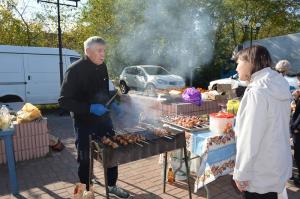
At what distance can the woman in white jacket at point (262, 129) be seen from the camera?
2070 mm

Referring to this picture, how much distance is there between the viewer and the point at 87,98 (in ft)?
11.9

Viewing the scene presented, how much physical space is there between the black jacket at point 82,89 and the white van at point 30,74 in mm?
6745

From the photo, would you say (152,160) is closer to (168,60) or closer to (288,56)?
(168,60)

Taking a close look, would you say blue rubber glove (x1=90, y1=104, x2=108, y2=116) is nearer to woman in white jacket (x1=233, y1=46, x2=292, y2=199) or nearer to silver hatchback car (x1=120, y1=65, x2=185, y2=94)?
woman in white jacket (x1=233, y1=46, x2=292, y2=199)

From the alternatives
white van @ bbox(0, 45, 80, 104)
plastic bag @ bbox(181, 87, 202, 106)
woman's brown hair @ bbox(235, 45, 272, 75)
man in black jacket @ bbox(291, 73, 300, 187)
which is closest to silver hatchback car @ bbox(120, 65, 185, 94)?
white van @ bbox(0, 45, 80, 104)

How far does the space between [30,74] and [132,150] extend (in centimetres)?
756

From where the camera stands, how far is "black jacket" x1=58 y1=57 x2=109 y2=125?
3.44 m

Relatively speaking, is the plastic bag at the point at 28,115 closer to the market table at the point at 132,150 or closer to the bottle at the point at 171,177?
the market table at the point at 132,150

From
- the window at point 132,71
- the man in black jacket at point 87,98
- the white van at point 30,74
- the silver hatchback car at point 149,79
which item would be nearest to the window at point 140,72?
the silver hatchback car at point 149,79

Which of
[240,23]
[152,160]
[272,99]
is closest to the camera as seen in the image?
[272,99]

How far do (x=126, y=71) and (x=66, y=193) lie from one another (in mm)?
13073

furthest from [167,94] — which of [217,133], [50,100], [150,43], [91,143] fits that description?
[150,43]

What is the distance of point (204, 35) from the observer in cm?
2028

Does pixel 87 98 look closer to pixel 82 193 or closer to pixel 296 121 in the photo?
pixel 82 193
